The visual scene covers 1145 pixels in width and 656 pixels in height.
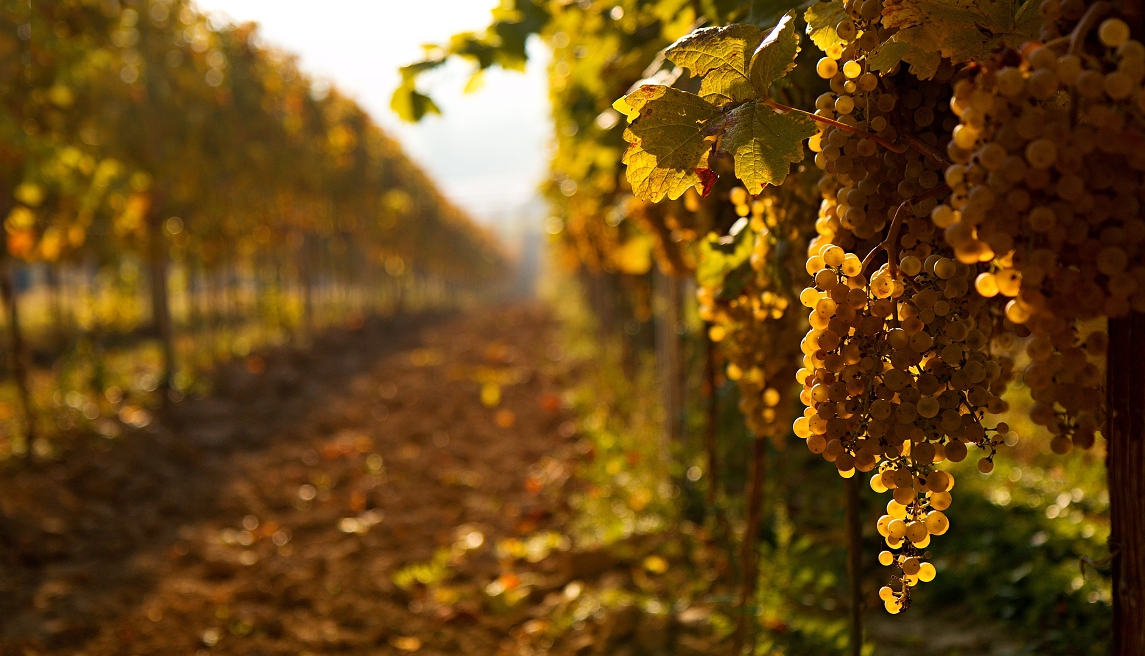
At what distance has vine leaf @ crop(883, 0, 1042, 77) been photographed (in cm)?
104

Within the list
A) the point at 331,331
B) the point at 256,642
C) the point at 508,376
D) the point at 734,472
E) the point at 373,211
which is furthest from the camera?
the point at 373,211

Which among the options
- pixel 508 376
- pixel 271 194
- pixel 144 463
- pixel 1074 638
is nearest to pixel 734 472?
pixel 1074 638

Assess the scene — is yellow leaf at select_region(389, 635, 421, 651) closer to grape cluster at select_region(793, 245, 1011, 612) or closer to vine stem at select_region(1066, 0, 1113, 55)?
grape cluster at select_region(793, 245, 1011, 612)

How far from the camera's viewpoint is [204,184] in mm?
Answer: 11773

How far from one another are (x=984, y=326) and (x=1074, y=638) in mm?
2191

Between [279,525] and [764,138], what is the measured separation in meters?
5.22

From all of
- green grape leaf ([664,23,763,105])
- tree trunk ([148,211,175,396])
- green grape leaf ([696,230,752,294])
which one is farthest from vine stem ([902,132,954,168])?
tree trunk ([148,211,175,396])

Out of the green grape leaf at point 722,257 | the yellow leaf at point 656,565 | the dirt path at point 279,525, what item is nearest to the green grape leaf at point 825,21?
the green grape leaf at point 722,257

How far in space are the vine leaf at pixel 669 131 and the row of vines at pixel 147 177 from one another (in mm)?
5556

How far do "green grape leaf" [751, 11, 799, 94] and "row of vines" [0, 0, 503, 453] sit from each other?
5.70 m

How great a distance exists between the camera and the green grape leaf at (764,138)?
1.19 metres

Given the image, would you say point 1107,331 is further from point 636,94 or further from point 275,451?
point 275,451

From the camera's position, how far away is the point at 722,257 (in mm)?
2170

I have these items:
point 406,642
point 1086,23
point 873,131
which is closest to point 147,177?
point 406,642
